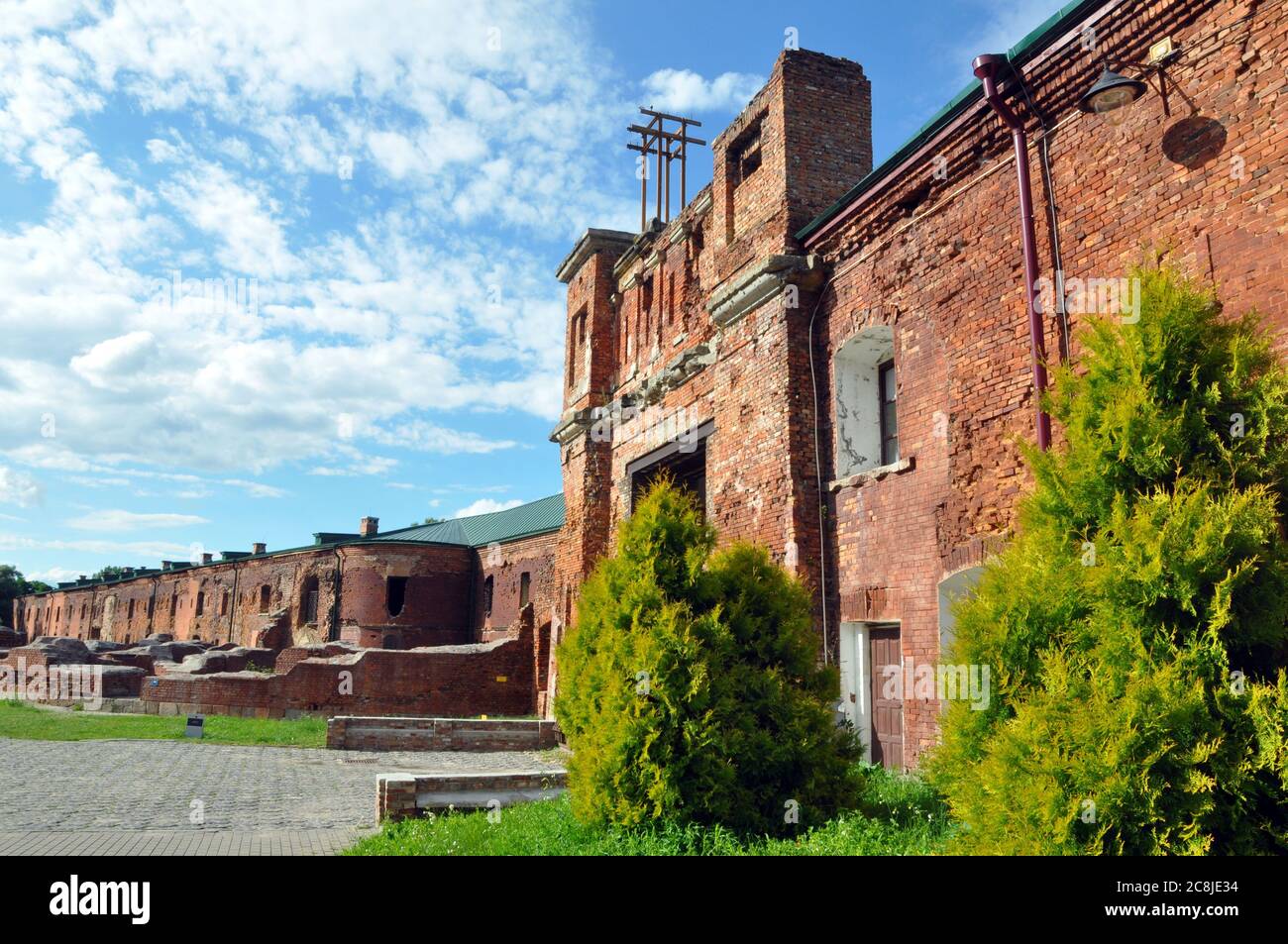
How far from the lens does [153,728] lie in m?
19.1

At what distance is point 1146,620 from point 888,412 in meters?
5.98

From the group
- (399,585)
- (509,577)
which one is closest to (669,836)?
(509,577)

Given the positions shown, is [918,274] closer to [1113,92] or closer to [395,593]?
[1113,92]

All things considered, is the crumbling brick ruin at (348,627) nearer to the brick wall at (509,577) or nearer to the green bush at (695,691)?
the brick wall at (509,577)

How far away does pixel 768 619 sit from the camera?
729cm

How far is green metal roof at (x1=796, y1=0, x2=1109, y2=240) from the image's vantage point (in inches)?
298

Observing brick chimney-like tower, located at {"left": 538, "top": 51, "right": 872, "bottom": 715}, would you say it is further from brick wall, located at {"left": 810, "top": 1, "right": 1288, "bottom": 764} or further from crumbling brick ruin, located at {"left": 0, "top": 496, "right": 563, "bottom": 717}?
crumbling brick ruin, located at {"left": 0, "top": 496, "right": 563, "bottom": 717}

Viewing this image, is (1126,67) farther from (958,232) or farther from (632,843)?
(632,843)

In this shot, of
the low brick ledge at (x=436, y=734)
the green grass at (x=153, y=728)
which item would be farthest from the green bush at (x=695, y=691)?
the green grass at (x=153, y=728)

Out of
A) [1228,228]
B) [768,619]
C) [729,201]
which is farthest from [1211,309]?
[729,201]

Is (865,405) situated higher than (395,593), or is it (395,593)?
(865,405)

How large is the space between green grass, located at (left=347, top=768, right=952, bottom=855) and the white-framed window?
3.77m

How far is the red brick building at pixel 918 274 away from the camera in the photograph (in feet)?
21.5

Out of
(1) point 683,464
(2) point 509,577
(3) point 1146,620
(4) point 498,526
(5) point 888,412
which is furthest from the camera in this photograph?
(4) point 498,526
